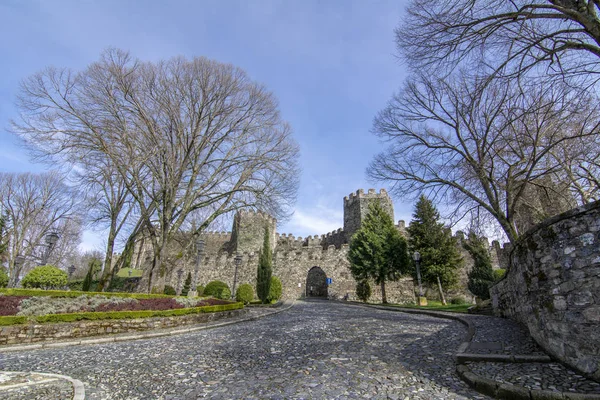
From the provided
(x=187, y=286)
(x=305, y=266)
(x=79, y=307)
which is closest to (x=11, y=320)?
(x=79, y=307)

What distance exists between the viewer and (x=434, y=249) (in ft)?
71.7

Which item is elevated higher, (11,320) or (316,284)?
(316,284)

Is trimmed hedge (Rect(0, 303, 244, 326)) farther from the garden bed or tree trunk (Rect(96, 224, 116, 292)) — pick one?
tree trunk (Rect(96, 224, 116, 292))

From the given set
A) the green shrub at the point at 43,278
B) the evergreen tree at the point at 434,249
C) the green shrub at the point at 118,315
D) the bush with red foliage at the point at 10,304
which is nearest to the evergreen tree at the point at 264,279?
the green shrub at the point at 118,315

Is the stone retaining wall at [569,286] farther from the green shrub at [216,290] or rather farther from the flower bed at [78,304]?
the green shrub at [216,290]

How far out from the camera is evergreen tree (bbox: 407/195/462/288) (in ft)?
70.6

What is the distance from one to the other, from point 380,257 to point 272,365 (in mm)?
18241

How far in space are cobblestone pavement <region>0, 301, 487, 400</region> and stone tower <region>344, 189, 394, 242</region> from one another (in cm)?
2378

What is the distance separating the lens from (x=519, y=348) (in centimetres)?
477

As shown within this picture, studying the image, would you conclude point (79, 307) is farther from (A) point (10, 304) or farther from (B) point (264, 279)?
(B) point (264, 279)

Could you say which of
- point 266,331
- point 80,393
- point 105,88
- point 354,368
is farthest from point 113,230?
point 354,368

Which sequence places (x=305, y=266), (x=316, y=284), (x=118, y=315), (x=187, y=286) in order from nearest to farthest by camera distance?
(x=118, y=315), (x=187, y=286), (x=305, y=266), (x=316, y=284)

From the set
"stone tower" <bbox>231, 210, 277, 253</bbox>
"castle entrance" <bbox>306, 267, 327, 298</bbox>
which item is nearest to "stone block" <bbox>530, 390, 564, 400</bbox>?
"castle entrance" <bbox>306, 267, 327, 298</bbox>

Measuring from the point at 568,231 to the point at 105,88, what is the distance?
620 inches
